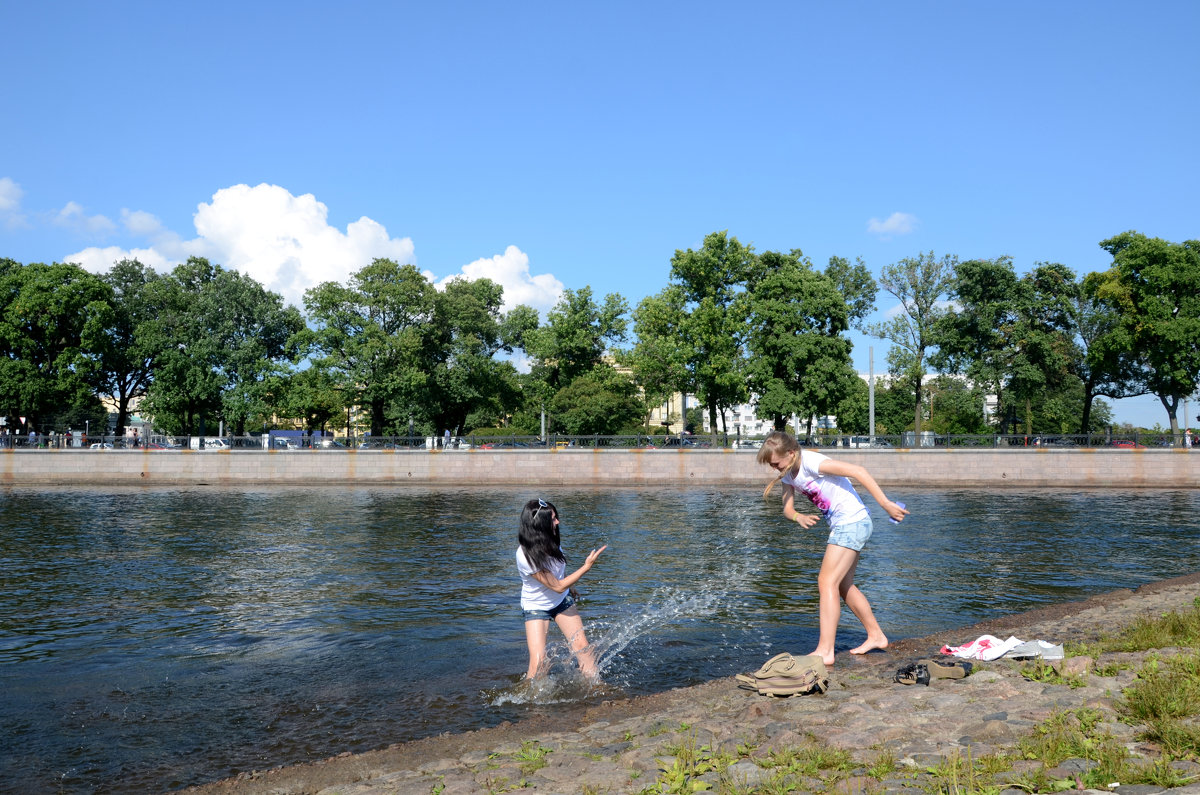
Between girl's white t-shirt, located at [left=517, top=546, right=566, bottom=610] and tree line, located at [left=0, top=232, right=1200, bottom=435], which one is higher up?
tree line, located at [left=0, top=232, right=1200, bottom=435]

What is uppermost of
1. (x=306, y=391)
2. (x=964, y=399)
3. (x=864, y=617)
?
(x=306, y=391)

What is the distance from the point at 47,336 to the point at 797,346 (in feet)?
165

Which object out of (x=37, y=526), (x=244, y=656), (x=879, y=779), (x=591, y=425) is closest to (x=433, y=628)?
(x=244, y=656)

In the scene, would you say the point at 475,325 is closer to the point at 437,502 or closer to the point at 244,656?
the point at 437,502

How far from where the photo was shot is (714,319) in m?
51.6

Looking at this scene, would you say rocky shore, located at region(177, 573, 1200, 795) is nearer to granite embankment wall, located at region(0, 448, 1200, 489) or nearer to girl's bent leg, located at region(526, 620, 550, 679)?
girl's bent leg, located at region(526, 620, 550, 679)

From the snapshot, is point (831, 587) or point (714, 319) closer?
point (831, 587)

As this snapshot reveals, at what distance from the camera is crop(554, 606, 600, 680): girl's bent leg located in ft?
A: 22.6

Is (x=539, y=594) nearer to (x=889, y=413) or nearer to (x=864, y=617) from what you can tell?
(x=864, y=617)

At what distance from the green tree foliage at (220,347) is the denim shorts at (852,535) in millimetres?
54678

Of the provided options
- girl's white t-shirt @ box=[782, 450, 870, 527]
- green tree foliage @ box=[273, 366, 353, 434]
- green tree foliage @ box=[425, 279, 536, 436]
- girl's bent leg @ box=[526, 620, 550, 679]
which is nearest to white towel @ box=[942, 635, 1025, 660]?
girl's white t-shirt @ box=[782, 450, 870, 527]

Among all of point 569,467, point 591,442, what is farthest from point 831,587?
point 591,442

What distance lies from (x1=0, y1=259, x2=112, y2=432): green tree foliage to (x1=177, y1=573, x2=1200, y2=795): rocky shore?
59.7 meters

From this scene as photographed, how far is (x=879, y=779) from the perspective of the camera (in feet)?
13.5
